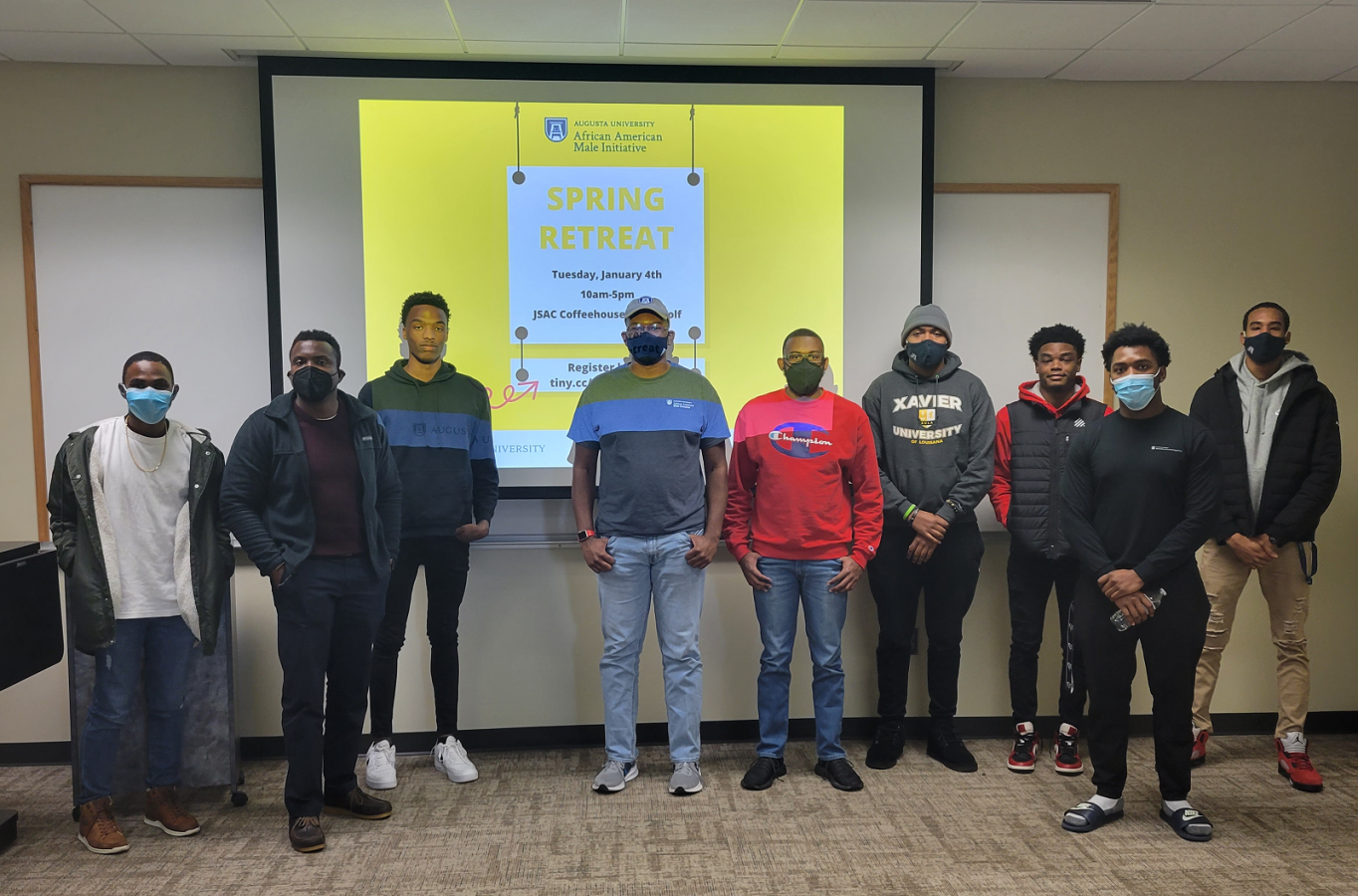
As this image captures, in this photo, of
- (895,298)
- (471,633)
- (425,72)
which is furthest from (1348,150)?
(471,633)

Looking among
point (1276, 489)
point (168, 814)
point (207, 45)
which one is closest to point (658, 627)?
point (168, 814)

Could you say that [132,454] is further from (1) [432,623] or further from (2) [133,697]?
(1) [432,623]

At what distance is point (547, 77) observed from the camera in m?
3.45

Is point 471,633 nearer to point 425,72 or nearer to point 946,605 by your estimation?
point 946,605

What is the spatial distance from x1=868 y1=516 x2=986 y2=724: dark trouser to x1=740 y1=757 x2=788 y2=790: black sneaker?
19.5 inches

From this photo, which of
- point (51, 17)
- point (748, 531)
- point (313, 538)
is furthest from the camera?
point (748, 531)

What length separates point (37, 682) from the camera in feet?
11.5

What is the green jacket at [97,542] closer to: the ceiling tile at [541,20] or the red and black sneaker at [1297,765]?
the ceiling tile at [541,20]

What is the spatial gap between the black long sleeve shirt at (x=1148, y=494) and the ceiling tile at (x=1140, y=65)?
1694 mm

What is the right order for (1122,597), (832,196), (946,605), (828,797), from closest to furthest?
(1122,597) → (828,797) → (946,605) → (832,196)

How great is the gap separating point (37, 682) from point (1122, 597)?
13.6 feet

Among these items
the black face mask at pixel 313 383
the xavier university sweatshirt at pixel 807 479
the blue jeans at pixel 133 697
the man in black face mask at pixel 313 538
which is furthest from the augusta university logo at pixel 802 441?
the blue jeans at pixel 133 697

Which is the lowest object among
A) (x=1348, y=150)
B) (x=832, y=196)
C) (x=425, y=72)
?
(x=832, y=196)

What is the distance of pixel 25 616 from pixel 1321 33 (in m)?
5.10
